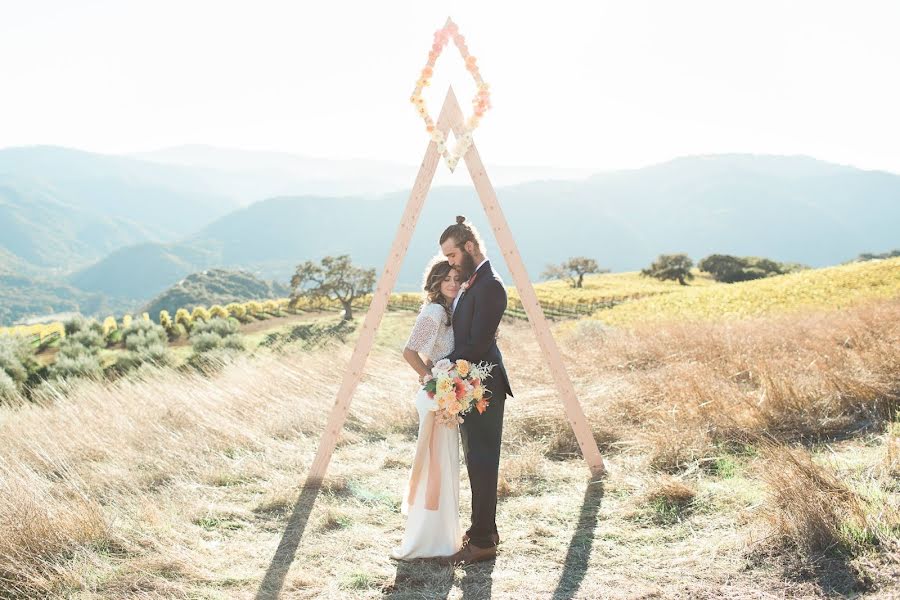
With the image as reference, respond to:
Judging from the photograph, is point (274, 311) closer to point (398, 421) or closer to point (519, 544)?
point (398, 421)

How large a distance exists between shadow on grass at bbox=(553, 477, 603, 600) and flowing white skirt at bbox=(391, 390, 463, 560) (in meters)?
0.75

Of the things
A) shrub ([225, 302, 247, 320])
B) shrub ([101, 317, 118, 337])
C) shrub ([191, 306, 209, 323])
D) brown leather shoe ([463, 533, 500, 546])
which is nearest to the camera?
brown leather shoe ([463, 533, 500, 546])

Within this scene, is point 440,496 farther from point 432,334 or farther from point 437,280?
point 437,280

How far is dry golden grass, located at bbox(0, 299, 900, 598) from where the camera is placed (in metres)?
3.57

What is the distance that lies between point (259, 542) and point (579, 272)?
32.4 metres

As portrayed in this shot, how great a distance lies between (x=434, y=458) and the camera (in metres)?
3.81

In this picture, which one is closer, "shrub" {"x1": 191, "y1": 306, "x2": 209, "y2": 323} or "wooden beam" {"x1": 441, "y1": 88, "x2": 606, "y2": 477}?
"wooden beam" {"x1": 441, "y1": 88, "x2": 606, "y2": 477}

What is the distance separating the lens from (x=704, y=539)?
13.0ft

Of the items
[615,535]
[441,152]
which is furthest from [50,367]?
[615,535]

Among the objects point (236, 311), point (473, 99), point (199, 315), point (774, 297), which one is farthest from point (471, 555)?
point (236, 311)

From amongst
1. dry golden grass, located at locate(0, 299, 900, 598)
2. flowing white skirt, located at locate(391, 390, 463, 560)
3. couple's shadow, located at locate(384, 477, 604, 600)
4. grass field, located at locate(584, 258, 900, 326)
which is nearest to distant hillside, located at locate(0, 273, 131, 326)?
grass field, located at locate(584, 258, 900, 326)

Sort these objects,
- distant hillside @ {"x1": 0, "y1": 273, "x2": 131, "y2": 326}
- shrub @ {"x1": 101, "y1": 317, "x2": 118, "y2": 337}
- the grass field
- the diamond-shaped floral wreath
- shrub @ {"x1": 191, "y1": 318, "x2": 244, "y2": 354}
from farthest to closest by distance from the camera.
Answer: distant hillside @ {"x1": 0, "y1": 273, "x2": 131, "y2": 326}, shrub @ {"x1": 101, "y1": 317, "x2": 118, "y2": 337}, shrub @ {"x1": 191, "y1": 318, "x2": 244, "y2": 354}, the grass field, the diamond-shaped floral wreath

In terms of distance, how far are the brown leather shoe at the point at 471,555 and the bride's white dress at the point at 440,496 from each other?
5 cm

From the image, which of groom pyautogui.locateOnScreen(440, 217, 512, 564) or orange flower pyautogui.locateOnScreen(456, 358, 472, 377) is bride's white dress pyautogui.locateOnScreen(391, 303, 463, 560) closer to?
groom pyautogui.locateOnScreen(440, 217, 512, 564)
